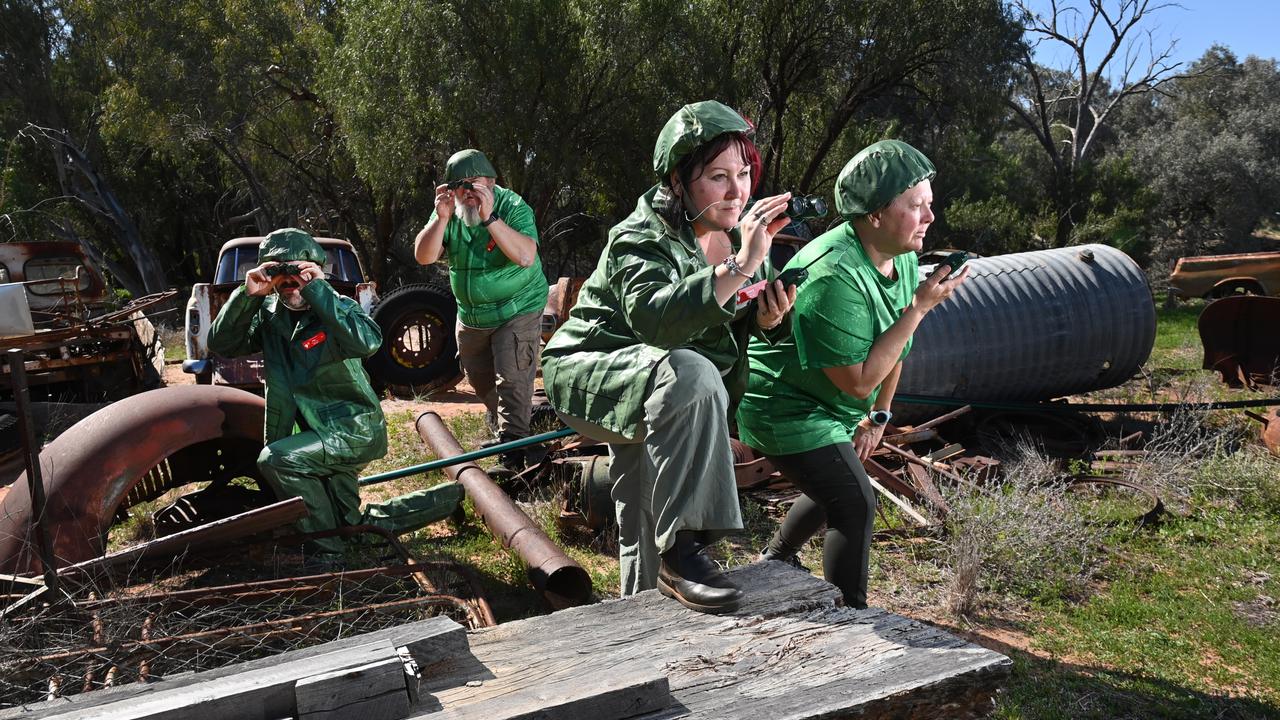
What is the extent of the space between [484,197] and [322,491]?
7.07 ft

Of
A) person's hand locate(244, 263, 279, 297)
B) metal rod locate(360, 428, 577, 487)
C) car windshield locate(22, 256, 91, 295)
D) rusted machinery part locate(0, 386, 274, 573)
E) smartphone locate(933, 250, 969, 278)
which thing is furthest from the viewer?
car windshield locate(22, 256, 91, 295)

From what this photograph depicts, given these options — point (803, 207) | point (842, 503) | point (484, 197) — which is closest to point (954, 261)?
point (803, 207)

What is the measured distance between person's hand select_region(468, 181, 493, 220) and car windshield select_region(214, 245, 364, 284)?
3.82 m

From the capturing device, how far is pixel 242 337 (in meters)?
4.29

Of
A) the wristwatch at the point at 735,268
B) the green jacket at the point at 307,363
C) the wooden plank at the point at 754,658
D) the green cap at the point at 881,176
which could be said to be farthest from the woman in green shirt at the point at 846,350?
the green jacket at the point at 307,363

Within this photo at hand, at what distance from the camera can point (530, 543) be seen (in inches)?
164

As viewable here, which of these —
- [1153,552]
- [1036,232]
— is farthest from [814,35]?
[1153,552]

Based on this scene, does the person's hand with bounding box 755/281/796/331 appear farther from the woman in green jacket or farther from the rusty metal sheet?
the rusty metal sheet

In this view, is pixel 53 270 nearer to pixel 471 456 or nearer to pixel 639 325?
pixel 471 456

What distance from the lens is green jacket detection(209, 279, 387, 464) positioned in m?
4.20

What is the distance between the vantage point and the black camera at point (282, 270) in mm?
4066

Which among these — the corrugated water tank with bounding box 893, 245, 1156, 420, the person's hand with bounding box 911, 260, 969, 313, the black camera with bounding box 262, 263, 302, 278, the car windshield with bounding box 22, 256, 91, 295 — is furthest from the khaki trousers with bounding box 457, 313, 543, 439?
the car windshield with bounding box 22, 256, 91, 295

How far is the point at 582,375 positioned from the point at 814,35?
1453 cm

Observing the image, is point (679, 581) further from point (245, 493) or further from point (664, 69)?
point (664, 69)
